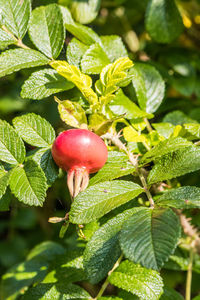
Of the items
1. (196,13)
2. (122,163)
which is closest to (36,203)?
(122,163)

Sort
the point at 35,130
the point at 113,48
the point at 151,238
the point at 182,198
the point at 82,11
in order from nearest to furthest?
the point at 151,238
the point at 182,198
the point at 35,130
the point at 113,48
the point at 82,11

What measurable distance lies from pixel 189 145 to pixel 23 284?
39.6 inches

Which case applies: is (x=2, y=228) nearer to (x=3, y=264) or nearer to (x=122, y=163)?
(x=3, y=264)

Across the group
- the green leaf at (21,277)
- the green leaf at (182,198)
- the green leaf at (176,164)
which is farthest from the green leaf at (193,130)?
the green leaf at (21,277)

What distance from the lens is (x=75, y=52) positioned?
128 cm

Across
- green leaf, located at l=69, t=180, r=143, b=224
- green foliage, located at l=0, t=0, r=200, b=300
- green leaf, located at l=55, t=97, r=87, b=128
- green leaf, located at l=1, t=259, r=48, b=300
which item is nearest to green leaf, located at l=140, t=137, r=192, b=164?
green foliage, located at l=0, t=0, r=200, b=300

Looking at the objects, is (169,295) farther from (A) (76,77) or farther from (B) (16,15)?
(B) (16,15)

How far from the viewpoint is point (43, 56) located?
1.23 meters

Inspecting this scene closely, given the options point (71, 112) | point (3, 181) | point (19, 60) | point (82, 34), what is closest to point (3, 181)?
point (3, 181)

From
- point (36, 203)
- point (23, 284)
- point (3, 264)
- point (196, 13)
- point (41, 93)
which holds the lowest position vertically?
point (3, 264)

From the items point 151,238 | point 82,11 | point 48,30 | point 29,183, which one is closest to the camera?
point 151,238

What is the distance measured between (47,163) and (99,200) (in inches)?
9.5

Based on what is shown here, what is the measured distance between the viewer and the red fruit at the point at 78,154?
3.27ft

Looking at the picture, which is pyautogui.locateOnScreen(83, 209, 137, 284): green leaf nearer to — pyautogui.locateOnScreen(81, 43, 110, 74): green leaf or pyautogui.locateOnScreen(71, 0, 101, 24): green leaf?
pyautogui.locateOnScreen(81, 43, 110, 74): green leaf
